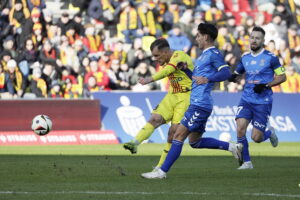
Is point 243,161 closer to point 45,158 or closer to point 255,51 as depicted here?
point 255,51

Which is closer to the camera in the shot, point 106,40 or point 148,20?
point 106,40

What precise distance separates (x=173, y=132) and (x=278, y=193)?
3.33 meters

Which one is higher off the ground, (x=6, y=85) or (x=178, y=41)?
(x=178, y=41)

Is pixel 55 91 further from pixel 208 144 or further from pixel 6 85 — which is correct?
pixel 208 144

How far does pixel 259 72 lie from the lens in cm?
1416

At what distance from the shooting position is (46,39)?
88.7 ft

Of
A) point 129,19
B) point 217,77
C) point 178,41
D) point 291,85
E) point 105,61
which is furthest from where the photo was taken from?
point 129,19

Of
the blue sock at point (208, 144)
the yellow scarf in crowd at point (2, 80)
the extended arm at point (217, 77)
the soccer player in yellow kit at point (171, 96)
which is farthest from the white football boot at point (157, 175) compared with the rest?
the yellow scarf in crowd at point (2, 80)

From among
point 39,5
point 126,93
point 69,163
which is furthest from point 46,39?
point 69,163

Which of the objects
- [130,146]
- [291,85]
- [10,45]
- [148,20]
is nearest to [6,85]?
[10,45]

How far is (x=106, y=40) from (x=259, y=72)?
577 inches

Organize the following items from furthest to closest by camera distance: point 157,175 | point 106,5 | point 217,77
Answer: point 106,5
point 217,77
point 157,175

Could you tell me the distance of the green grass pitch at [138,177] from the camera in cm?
978

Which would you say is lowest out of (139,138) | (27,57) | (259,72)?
(27,57)
